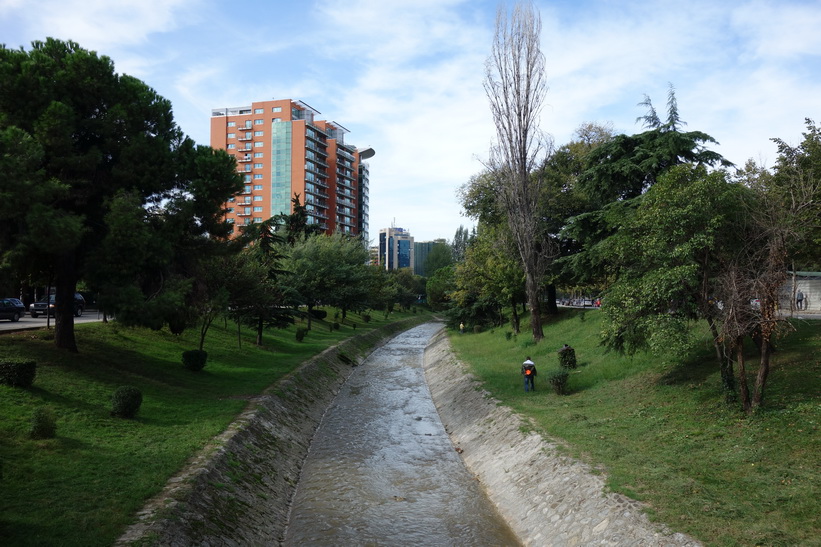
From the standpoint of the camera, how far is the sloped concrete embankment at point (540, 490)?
10.2m

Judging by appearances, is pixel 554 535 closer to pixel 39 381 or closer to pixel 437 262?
pixel 39 381

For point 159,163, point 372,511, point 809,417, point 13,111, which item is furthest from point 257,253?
point 809,417

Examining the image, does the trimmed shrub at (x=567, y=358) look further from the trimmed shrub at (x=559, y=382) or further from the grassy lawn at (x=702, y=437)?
the trimmed shrub at (x=559, y=382)

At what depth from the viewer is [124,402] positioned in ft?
52.7

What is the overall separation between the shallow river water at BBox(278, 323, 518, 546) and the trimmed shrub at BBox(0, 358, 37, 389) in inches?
352

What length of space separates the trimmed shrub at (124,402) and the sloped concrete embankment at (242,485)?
294 cm

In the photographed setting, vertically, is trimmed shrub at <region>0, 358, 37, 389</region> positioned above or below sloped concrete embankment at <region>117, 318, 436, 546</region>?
above

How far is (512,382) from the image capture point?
25.4 m

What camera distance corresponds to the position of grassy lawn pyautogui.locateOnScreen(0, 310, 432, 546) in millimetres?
9633

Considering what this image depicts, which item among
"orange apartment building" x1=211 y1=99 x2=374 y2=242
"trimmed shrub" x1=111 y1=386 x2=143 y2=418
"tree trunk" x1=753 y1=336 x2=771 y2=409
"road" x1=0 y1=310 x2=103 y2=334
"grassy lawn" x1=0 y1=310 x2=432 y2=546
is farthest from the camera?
"orange apartment building" x1=211 y1=99 x2=374 y2=242

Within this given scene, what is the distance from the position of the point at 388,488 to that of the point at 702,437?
28.5 ft

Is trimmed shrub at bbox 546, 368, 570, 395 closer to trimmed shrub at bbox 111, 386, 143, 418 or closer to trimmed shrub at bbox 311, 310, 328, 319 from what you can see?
trimmed shrub at bbox 111, 386, 143, 418

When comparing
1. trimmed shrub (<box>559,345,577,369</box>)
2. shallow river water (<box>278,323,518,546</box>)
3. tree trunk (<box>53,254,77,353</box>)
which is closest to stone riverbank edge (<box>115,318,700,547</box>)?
shallow river water (<box>278,323,518,546</box>)

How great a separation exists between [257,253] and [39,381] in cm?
2206
